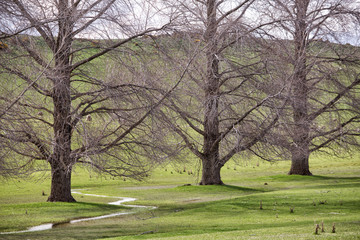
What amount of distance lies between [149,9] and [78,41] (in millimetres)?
2737

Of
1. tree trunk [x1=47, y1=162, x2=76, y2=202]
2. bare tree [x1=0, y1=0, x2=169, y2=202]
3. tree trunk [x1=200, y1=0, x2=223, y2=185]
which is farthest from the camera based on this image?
tree trunk [x1=200, y1=0, x2=223, y2=185]

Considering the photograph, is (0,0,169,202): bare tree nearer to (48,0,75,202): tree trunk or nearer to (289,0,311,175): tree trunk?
(48,0,75,202): tree trunk

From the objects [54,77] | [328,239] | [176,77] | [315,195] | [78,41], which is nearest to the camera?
[328,239]

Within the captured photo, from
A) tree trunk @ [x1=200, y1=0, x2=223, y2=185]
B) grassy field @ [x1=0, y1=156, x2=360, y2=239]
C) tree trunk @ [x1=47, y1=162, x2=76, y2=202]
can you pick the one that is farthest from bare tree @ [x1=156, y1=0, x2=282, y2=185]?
tree trunk @ [x1=47, y1=162, x2=76, y2=202]

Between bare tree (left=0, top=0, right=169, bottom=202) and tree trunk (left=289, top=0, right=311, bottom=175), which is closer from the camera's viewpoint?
→ bare tree (left=0, top=0, right=169, bottom=202)

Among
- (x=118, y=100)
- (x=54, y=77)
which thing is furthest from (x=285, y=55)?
(x=54, y=77)

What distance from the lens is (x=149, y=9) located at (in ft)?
59.9

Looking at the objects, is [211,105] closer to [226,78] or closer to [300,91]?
[226,78]

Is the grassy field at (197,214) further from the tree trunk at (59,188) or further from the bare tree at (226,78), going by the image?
the bare tree at (226,78)

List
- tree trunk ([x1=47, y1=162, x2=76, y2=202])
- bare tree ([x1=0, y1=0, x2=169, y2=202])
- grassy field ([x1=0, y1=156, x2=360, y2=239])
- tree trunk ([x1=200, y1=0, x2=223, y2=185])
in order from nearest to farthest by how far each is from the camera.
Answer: grassy field ([x1=0, y1=156, x2=360, y2=239]) < bare tree ([x1=0, y1=0, x2=169, y2=202]) < tree trunk ([x1=47, y1=162, x2=76, y2=202]) < tree trunk ([x1=200, y1=0, x2=223, y2=185])

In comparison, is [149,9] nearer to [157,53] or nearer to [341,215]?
[157,53]

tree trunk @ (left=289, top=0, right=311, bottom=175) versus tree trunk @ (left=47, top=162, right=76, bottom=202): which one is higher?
tree trunk @ (left=289, top=0, right=311, bottom=175)

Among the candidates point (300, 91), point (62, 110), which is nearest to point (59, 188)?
point (62, 110)

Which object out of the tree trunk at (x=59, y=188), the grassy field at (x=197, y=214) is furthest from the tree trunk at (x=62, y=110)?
the grassy field at (x=197, y=214)
